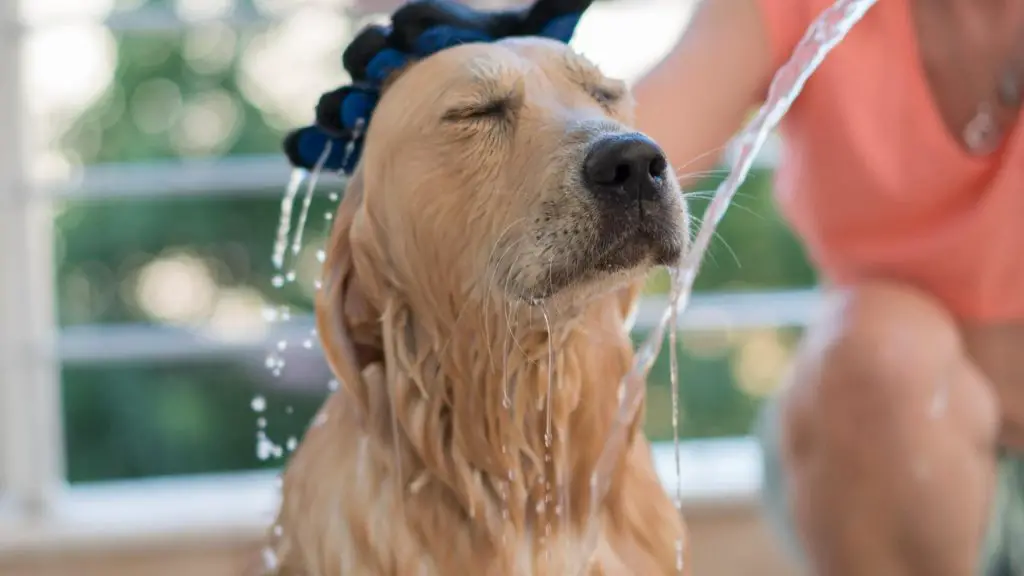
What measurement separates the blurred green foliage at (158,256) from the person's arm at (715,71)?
1955 millimetres

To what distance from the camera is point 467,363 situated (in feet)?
3.47

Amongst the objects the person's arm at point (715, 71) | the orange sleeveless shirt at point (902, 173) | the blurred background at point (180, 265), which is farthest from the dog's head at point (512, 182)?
the orange sleeveless shirt at point (902, 173)

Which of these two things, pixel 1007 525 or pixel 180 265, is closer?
pixel 1007 525

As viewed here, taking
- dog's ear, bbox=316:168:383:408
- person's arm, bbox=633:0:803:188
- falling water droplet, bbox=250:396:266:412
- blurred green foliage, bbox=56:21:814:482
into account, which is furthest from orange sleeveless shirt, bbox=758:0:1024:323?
blurred green foliage, bbox=56:21:814:482

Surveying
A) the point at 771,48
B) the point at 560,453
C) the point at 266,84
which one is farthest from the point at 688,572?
the point at 266,84

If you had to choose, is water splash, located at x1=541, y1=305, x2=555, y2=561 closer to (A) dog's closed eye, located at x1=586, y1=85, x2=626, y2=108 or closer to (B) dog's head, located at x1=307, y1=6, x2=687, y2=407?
(B) dog's head, located at x1=307, y1=6, x2=687, y2=407

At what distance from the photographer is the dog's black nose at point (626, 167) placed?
920mm

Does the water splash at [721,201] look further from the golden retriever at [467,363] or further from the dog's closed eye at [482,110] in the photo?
the dog's closed eye at [482,110]

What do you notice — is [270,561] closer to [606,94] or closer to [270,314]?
[270,314]

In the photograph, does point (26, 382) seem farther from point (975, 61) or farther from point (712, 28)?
point (975, 61)

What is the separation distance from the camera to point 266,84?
3.10 meters

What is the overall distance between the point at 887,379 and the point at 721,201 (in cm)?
38

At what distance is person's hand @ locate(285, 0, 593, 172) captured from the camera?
3.58 feet

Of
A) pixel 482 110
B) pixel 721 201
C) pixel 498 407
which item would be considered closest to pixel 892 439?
pixel 721 201
